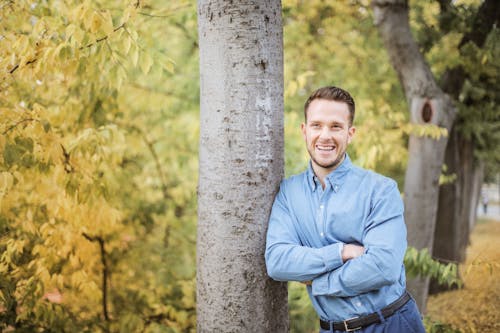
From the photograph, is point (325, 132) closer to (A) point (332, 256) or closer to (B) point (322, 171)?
(B) point (322, 171)

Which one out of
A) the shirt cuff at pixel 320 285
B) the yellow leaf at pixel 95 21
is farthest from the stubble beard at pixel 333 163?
the yellow leaf at pixel 95 21

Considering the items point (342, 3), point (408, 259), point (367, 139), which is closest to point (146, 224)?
point (367, 139)

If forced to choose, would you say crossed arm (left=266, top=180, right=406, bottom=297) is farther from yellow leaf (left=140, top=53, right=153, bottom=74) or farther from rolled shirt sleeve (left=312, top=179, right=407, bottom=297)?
yellow leaf (left=140, top=53, right=153, bottom=74)

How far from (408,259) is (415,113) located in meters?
3.06

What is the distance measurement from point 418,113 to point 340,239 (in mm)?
4236

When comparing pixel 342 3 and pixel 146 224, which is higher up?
pixel 342 3

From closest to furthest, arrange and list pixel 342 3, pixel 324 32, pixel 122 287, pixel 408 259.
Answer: pixel 408 259 < pixel 122 287 < pixel 342 3 < pixel 324 32

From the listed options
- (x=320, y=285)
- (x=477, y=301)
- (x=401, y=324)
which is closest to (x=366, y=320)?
(x=401, y=324)

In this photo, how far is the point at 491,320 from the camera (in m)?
5.26

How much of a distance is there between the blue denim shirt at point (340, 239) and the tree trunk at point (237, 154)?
14 centimetres

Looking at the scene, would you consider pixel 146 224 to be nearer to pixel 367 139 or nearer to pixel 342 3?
pixel 367 139

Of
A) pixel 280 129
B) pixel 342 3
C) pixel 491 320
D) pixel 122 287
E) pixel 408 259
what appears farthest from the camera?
pixel 342 3

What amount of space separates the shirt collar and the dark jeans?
0.69 meters

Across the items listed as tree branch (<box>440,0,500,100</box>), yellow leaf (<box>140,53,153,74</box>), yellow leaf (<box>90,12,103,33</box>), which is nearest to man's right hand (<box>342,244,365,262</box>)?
yellow leaf (<box>140,53,153,74</box>)
